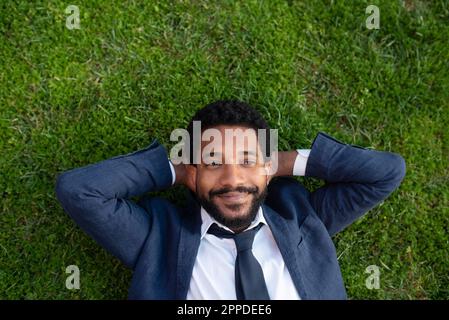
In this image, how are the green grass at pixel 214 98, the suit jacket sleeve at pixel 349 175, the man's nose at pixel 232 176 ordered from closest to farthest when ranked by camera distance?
the man's nose at pixel 232 176 < the suit jacket sleeve at pixel 349 175 < the green grass at pixel 214 98

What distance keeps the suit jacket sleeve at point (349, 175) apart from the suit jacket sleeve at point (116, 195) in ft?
3.46

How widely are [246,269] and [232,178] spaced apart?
59 centimetres

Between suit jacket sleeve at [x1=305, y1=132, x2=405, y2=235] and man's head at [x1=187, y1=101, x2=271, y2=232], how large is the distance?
47 centimetres

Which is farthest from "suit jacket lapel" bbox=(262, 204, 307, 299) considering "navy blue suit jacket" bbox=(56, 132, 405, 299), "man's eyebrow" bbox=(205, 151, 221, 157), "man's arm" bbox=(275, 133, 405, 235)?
"man's eyebrow" bbox=(205, 151, 221, 157)

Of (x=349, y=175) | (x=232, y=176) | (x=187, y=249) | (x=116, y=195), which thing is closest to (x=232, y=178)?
Result: (x=232, y=176)

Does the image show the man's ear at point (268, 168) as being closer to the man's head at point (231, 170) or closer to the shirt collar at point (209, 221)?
the man's head at point (231, 170)

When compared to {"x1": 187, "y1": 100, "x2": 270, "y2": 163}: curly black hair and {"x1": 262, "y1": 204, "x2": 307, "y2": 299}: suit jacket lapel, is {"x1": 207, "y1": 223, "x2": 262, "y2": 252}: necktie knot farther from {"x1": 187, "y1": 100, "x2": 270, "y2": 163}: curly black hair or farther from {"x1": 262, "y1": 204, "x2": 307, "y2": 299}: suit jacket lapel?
{"x1": 187, "y1": 100, "x2": 270, "y2": 163}: curly black hair

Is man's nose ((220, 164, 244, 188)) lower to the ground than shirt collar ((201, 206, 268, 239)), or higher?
higher

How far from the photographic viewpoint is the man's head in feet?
10.1

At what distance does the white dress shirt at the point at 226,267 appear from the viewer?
3205 mm

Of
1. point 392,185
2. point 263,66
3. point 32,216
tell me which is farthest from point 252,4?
point 32,216

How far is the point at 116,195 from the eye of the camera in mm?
3271

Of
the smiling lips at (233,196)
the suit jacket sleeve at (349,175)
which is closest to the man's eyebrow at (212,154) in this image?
the smiling lips at (233,196)

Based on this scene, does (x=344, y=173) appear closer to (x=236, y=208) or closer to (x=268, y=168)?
(x=268, y=168)
